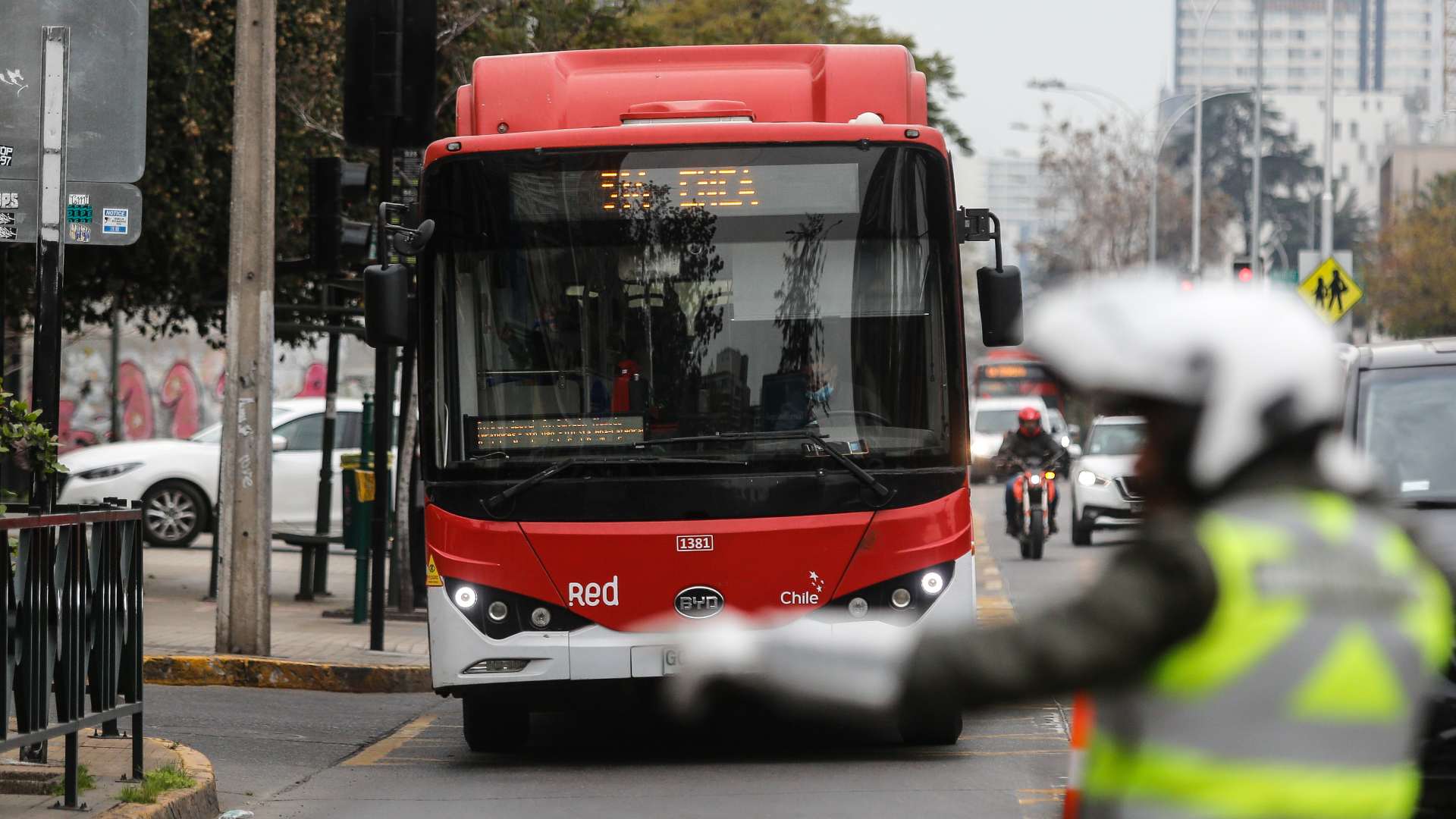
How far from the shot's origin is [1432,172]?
10631 cm

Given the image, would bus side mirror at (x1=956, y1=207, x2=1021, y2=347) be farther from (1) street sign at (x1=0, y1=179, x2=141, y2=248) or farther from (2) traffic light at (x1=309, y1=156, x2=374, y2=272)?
(2) traffic light at (x1=309, y1=156, x2=374, y2=272)

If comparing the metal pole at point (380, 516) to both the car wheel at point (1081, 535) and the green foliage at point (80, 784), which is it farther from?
the car wheel at point (1081, 535)

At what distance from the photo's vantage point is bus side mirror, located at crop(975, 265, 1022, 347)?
847 cm

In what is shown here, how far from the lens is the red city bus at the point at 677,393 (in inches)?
326

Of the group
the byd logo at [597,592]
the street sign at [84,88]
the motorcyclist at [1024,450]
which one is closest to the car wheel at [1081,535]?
the motorcyclist at [1024,450]

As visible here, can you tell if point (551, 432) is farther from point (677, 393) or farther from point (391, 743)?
point (391, 743)

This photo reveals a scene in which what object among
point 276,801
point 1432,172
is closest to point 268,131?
point 276,801

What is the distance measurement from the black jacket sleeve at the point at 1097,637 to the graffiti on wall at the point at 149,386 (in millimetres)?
33804

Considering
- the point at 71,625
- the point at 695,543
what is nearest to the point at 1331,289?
the point at 695,543

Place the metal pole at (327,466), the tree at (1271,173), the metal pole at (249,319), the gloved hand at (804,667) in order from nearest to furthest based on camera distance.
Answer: the gloved hand at (804,667) → the metal pole at (249,319) → the metal pole at (327,466) → the tree at (1271,173)

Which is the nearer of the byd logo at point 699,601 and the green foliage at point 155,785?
the green foliage at point 155,785

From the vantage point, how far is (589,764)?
29.0ft

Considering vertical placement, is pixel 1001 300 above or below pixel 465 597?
above

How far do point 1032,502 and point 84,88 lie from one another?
531 inches
